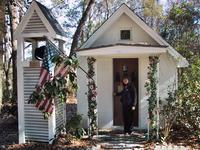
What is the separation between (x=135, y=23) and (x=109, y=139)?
4.38 meters

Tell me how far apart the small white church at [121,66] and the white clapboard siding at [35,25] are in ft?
7.36

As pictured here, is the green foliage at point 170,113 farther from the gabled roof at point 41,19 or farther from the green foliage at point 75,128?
the gabled roof at point 41,19

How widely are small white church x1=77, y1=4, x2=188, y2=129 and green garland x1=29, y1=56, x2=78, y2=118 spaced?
2.24 metres

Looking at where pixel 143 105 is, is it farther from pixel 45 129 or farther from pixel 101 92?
pixel 45 129

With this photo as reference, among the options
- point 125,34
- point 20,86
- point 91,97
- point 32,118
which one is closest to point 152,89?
point 91,97

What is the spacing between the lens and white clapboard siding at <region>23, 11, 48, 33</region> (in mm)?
10258

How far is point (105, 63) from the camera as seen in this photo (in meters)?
12.5

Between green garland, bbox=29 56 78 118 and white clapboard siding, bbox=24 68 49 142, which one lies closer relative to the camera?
green garland, bbox=29 56 78 118

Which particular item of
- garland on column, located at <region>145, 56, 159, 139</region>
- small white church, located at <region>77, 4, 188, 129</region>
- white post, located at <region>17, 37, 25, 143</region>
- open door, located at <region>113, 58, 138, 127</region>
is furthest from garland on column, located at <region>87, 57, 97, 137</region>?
white post, located at <region>17, 37, 25, 143</region>

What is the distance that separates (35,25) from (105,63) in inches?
131

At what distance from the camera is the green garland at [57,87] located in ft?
31.3

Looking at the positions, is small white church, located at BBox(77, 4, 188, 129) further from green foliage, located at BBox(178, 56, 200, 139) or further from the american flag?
the american flag

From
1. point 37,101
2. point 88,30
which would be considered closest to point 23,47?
point 37,101

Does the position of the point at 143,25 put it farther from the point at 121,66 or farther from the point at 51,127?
the point at 51,127
